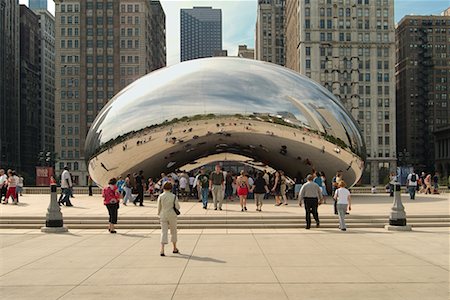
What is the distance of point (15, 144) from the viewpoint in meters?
102

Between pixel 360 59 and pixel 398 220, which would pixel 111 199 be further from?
pixel 360 59

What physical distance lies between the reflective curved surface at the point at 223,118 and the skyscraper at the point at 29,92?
90489mm

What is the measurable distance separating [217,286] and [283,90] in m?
15.6

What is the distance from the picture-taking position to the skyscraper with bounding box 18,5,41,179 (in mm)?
110562

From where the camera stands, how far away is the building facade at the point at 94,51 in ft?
322

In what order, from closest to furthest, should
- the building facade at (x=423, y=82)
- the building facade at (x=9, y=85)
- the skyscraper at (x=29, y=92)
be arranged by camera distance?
the building facade at (x=9, y=85) → the skyscraper at (x=29, y=92) → the building facade at (x=423, y=82)

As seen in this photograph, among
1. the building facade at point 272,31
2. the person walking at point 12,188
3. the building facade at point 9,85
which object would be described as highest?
the building facade at point 272,31

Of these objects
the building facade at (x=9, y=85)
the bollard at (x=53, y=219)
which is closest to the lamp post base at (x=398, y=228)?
the bollard at (x=53, y=219)

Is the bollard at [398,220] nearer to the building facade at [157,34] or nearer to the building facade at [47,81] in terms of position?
the building facade at [157,34]

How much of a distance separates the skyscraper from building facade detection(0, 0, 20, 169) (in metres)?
5.07

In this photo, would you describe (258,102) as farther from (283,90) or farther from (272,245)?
(272,245)

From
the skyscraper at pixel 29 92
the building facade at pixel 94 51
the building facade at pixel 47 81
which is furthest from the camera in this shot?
the building facade at pixel 47 81

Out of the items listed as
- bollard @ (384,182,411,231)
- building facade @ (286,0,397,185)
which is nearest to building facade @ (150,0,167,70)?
building facade @ (286,0,397,185)

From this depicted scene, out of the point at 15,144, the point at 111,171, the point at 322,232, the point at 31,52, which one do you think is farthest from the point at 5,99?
the point at 322,232
